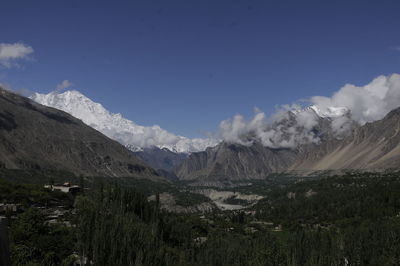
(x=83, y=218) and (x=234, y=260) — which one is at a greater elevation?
(x=83, y=218)

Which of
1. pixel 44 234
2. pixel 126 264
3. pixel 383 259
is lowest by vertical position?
pixel 383 259

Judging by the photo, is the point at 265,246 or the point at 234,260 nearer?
the point at 234,260

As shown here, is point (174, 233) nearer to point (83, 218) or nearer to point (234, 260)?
point (234, 260)

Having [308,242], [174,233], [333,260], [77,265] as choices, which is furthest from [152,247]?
[308,242]

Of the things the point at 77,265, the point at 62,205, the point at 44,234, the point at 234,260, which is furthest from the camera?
the point at 62,205

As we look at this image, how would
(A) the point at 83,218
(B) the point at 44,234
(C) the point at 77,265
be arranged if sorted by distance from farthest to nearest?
(A) the point at 83,218 < (B) the point at 44,234 < (C) the point at 77,265

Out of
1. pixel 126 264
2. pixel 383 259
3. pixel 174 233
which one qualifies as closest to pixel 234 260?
pixel 174 233

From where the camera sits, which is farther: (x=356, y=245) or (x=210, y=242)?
(x=356, y=245)

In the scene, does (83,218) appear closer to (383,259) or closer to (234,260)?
(234,260)

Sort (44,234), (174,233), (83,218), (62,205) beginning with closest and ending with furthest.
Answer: (44,234) → (83,218) → (62,205) → (174,233)
